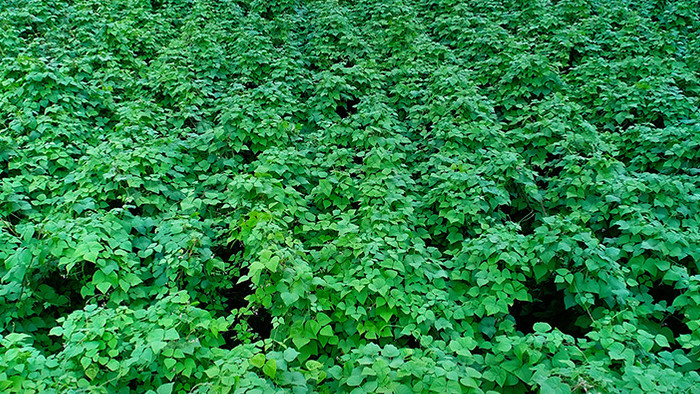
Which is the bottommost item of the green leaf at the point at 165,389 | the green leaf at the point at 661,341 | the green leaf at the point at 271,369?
the green leaf at the point at 165,389

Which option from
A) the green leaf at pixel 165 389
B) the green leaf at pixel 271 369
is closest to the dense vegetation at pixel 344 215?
the green leaf at pixel 271 369

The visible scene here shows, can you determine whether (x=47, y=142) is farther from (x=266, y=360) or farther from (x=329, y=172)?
(x=266, y=360)

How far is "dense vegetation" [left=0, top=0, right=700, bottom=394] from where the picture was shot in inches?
125

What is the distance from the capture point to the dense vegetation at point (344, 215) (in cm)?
318

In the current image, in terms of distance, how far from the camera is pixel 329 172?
5.67 meters

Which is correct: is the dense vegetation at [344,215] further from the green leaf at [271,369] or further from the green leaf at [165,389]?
the green leaf at [165,389]

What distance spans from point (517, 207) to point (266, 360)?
3215 millimetres

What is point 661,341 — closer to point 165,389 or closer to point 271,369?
point 271,369

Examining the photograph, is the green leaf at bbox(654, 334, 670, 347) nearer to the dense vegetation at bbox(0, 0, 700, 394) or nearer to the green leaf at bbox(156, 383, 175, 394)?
the dense vegetation at bbox(0, 0, 700, 394)

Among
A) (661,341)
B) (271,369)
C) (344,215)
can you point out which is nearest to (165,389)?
(271,369)

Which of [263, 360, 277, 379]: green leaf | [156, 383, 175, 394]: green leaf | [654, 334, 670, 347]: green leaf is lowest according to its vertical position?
[156, 383, 175, 394]: green leaf

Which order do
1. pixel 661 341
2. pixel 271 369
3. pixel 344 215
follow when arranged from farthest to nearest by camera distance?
pixel 344 215, pixel 661 341, pixel 271 369

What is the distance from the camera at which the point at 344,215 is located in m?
4.27

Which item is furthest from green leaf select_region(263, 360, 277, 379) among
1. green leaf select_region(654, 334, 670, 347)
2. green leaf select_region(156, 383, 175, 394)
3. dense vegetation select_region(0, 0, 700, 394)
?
green leaf select_region(654, 334, 670, 347)
